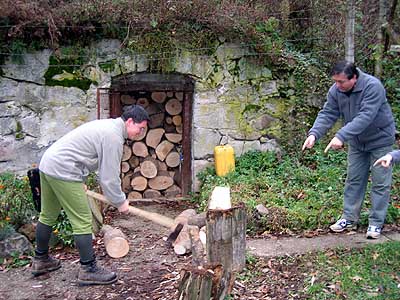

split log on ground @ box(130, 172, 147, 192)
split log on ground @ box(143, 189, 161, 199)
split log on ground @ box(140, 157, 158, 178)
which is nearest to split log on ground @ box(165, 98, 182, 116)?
split log on ground @ box(140, 157, 158, 178)

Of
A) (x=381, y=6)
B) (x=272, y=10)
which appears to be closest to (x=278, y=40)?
(x=272, y=10)

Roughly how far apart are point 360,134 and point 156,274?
2245mm

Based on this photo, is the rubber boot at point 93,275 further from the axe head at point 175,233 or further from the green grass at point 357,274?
the green grass at point 357,274

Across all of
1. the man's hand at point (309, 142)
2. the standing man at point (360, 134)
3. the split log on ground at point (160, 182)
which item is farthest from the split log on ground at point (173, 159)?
the man's hand at point (309, 142)

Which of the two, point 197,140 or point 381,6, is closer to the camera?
point 197,140

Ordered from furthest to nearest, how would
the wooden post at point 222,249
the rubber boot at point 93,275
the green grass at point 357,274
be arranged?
the rubber boot at point 93,275 < the green grass at point 357,274 < the wooden post at point 222,249

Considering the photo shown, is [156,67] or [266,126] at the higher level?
[156,67]

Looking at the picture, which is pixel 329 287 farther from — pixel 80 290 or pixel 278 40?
pixel 278 40

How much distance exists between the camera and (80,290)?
407 centimetres

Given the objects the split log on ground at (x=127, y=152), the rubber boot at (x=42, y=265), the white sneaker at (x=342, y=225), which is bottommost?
the rubber boot at (x=42, y=265)

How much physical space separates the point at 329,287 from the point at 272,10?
5.19 meters

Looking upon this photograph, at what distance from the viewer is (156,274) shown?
4328mm

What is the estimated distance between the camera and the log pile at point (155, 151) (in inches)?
282

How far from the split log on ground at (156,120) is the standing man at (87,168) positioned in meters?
3.12
